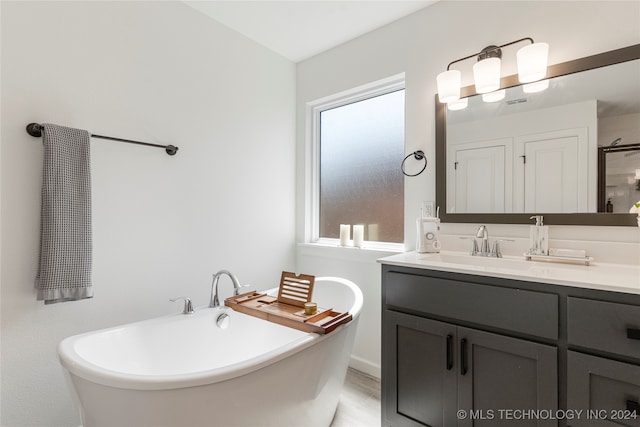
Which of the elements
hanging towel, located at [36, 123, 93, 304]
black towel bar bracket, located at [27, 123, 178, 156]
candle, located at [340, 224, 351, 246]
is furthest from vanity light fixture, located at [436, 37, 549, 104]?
hanging towel, located at [36, 123, 93, 304]

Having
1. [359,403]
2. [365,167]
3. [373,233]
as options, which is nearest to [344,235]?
[373,233]

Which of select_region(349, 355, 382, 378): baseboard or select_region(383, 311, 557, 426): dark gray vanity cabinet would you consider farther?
select_region(349, 355, 382, 378): baseboard

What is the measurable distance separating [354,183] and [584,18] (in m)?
1.59

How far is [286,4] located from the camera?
1.95 m

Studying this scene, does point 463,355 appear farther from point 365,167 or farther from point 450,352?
point 365,167

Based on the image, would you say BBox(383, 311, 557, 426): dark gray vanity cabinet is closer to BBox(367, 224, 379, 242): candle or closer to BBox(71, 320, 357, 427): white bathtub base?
BBox(71, 320, 357, 427): white bathtub base

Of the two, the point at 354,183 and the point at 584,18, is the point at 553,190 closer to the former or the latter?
the point at 584,18

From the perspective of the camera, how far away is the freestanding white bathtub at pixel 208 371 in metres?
→ 0.98

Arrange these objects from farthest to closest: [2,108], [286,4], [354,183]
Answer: [354,183]
[286,4]
[2,108]

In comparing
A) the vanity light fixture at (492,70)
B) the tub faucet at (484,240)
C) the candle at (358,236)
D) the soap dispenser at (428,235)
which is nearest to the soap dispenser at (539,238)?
the tub faucet at (484,240)

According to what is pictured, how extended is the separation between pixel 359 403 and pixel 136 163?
1930 millimetres

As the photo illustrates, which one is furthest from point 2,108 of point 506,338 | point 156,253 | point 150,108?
point 506,338

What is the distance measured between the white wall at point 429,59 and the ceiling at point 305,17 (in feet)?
0.31

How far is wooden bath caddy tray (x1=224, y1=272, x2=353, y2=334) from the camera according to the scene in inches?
57.2
